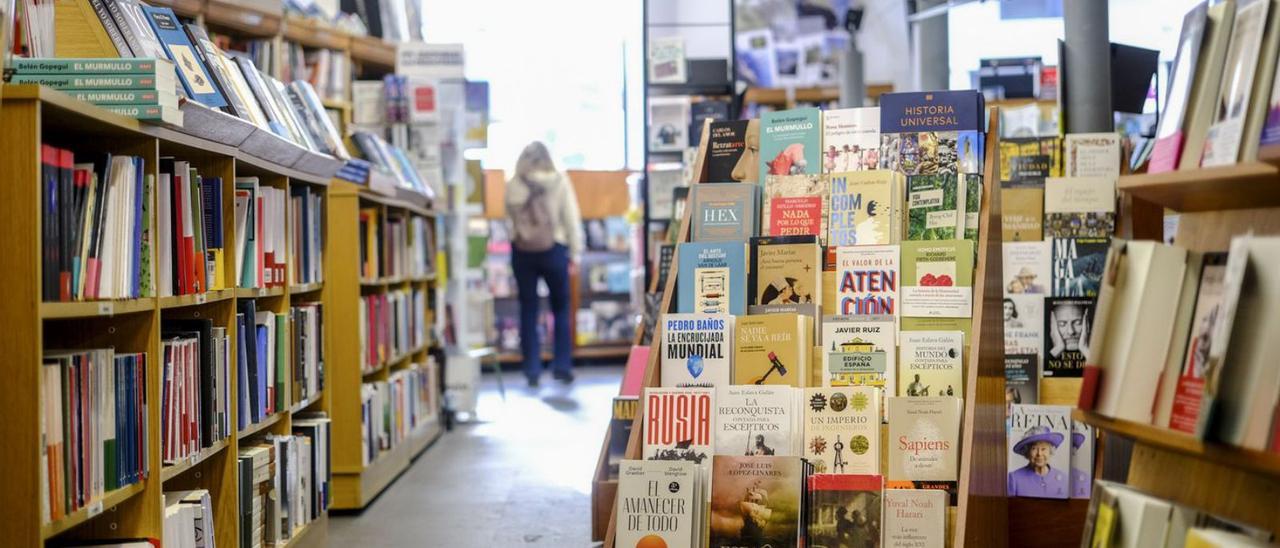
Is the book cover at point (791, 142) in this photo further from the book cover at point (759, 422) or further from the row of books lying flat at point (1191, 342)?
the row of books lying flat at point (1191, 342)

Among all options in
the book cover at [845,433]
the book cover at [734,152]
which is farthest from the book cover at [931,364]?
the book cover at [734,152]

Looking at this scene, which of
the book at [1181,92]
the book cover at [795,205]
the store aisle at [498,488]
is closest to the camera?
the book at [1181,92]

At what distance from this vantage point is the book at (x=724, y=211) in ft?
11.4

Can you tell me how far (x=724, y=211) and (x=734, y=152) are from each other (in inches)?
10.5

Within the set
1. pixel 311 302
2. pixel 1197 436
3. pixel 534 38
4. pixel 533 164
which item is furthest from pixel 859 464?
pixel 534 38

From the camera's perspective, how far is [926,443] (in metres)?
2.99

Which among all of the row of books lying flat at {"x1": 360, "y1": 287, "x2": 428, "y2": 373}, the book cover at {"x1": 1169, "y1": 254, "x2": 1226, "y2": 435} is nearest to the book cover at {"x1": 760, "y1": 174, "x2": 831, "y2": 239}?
the book cover at {"x1": 1169, "y1": 254, "x2": 1226, "y2": 435}

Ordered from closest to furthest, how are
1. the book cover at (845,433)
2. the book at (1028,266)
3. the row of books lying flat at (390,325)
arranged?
the book cover at (845,433) → the book at (1028,266) → the row of books lying flat at (390,325)

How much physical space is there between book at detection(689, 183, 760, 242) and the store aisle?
4.54 feet

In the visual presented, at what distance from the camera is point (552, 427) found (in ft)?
23.9

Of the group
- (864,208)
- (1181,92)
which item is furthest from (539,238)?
(1181,92)

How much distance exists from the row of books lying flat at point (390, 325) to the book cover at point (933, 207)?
2.65m

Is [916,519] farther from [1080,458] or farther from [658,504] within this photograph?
[1080,458]

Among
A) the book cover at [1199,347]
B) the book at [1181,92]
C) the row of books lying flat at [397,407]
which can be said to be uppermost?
the book at [1181,92]
